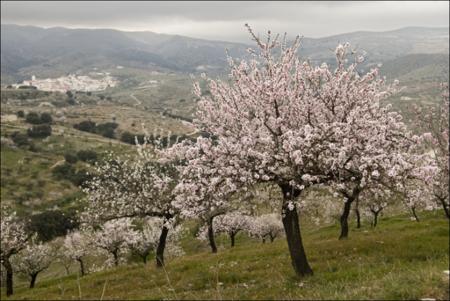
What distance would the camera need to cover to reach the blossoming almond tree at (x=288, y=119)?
20359mm

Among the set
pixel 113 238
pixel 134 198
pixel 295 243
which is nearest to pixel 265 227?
pixel 113 238

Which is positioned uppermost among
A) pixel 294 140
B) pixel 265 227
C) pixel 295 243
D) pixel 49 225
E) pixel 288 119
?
pixel 288 119

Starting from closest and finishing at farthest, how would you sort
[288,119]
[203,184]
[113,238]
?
[203,184], [288,119], [113,238]

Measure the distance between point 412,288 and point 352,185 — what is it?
33.3 feet

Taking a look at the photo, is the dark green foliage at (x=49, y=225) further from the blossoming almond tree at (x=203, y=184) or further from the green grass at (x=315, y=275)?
the blossoming almond tree at (x=203, y=184)

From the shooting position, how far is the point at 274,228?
97.8 metres

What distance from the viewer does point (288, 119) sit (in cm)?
2267

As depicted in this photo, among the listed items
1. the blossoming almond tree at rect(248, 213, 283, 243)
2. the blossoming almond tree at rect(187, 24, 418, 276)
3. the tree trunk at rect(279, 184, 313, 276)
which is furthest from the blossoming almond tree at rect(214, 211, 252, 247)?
the blossoming almond tree at rect(187, 24, 418, 276)

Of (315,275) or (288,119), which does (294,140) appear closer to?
(288,119)

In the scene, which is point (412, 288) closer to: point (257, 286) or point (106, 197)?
point (257, 286)

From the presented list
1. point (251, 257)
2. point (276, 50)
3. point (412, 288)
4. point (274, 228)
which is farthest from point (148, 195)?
A: point (274, 228)

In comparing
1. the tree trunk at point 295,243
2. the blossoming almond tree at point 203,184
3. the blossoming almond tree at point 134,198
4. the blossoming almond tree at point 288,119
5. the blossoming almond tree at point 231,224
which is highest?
the blossoming almond tree at point 288,119

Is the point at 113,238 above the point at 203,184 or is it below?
below

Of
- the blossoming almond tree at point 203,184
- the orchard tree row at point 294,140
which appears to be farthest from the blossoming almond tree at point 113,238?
the blossoming almond tree at point 203,184
